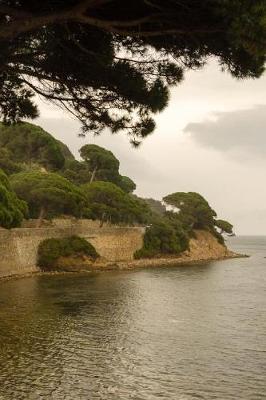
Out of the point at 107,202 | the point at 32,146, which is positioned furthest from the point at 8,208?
the point at 32,146

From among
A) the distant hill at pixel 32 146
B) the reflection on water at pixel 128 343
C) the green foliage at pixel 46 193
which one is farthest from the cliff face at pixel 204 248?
the reflection on water at pixel 128 343

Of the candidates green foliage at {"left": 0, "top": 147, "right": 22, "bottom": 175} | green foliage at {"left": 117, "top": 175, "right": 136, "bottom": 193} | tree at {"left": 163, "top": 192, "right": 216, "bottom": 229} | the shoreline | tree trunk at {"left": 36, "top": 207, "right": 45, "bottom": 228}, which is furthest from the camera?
green foliage at {"left": 117, "top": 175, "right": 136, "bottom": 193}

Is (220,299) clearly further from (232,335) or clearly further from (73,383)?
(73,383)

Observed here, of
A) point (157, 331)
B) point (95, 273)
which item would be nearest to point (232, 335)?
point (157, 331)

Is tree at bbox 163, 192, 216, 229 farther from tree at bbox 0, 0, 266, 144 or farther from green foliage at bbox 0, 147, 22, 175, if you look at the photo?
tree at bbox 0, 0, 266, 144

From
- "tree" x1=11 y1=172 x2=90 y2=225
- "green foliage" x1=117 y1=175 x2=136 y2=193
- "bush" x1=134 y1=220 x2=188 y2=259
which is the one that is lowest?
"bush" x1=134 y1=220 x2=188 y2=259

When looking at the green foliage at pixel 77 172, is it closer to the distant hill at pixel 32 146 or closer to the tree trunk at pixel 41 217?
the distant hill at pixel 32 146

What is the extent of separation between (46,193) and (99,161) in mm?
25645

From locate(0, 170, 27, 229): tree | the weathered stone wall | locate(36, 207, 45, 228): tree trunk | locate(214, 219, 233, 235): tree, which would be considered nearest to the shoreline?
the weathered stone wall

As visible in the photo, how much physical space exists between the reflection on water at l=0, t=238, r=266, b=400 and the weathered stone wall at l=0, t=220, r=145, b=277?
3635 millimetres

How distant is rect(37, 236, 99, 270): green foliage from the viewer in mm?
43906

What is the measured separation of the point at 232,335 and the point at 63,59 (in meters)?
14.9

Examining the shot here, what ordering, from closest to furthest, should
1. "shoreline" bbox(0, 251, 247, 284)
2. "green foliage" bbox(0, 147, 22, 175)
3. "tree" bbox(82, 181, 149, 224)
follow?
1. "shoreline" bbox(0, 251, 247, 284)
2. "tree" bbox(82, 181, 149, 224)
3. "green foliage" bbox(0, 147, 22, 175)

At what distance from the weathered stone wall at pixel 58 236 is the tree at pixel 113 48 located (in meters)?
27.1
